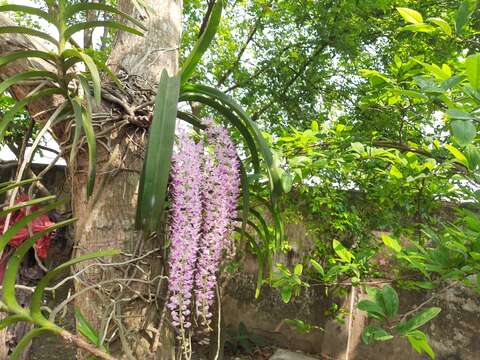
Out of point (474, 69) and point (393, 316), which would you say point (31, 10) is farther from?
point (393, 316)

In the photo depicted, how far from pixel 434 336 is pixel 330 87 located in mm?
2267

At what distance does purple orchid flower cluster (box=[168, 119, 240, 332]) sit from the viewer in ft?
2.38

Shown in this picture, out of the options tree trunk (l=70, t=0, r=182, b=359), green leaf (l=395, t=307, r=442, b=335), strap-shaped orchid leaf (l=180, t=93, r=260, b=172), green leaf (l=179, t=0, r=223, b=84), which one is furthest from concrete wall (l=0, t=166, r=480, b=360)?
green leaf (l=179, t=0, r=223, b=84)

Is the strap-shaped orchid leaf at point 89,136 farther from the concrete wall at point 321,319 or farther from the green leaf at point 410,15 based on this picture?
the concrete wall at point 321,319

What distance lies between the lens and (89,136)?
2.18 ft

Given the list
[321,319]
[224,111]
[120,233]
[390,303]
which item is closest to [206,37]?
[224,111]

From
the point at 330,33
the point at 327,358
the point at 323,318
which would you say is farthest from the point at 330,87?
the point at 327,358

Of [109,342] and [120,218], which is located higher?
[120,218]

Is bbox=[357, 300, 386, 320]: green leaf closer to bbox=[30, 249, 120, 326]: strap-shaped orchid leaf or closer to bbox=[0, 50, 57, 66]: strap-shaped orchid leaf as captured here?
bbox=[30, 249, 120, 326]: strap-shaped orchid leaf

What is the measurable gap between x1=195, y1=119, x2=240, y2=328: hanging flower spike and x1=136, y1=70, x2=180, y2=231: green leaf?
7.3 inches

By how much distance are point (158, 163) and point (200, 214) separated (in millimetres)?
219

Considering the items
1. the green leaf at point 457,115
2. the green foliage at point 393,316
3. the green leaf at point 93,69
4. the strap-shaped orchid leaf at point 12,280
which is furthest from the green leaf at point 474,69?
the strap-shaped orchid leaf at point 12,280

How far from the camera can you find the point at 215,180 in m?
0.77

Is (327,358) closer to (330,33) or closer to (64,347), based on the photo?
(64,347)
